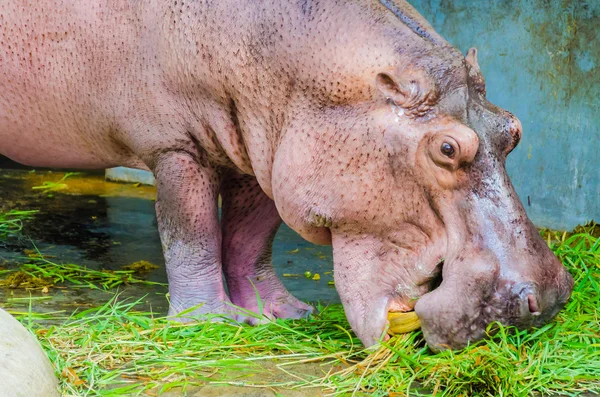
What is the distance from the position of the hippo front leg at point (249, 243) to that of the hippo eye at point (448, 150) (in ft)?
4.48

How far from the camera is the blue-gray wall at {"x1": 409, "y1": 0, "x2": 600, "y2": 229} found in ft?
19.2

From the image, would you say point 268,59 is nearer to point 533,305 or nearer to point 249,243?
point 249,243

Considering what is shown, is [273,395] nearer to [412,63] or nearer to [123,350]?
[123,350]

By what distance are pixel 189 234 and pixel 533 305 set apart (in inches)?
58.4

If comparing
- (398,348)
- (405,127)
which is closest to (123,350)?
(398,348)

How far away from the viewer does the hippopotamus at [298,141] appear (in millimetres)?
3178

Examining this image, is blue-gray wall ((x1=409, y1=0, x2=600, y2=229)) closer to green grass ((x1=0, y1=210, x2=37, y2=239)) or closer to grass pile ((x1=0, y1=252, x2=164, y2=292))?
grass pile ((x1=0, y1=252, x2=164, y2=292))

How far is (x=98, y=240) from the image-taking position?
220 inches

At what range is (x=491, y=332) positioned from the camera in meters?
3.14

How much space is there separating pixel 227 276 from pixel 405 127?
150cm

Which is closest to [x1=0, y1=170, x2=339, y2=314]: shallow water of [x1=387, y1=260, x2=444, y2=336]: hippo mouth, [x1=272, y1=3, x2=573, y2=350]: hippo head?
[x1=272, y1=3, x2=573, y2=350]: hippo head

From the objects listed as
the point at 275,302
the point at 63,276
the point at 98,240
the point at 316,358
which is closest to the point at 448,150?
the point at 316,358

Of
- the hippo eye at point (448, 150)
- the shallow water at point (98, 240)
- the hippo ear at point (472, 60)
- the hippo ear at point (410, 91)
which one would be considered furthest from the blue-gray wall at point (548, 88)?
the hippo eye at point (448, 150)

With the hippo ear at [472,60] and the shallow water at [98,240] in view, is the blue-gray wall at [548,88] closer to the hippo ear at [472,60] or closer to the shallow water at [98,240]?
the shallow water at [98,240]
